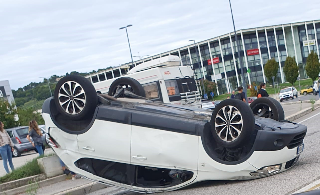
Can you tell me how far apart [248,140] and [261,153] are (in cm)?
25

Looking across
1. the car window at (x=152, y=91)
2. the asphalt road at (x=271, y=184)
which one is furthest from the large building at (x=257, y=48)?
the asphalt road at (x=271, y=184)

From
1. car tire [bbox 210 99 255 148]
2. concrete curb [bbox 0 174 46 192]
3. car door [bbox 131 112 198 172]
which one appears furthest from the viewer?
concrete curb [bbox 0 174 46 192]

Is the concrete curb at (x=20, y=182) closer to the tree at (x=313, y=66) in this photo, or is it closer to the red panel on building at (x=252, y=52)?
the tree at (x=313, y=66)

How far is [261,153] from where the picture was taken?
5660 millimetres

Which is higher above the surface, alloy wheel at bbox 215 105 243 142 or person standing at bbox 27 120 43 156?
alloy wheel at bbox 215 105 243 142

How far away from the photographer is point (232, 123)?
571 cm

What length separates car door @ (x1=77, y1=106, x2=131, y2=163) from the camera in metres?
6.08

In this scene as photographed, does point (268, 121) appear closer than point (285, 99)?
Yes

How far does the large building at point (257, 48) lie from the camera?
7417 centimetres

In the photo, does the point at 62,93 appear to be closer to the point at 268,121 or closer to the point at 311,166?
the point at 268,121

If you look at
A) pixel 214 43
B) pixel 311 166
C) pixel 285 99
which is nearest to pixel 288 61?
pixel 285 99

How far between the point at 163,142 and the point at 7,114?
2957 centimetres

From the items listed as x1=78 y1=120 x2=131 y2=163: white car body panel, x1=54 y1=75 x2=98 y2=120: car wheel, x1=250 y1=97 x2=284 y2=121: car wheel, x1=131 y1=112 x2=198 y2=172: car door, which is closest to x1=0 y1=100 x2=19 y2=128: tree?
x1=54 y1=75 x2=98 y2=120: car wheel

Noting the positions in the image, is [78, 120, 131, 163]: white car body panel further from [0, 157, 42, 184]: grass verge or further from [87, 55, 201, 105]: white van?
[87, 55, 201, 105]: white van
